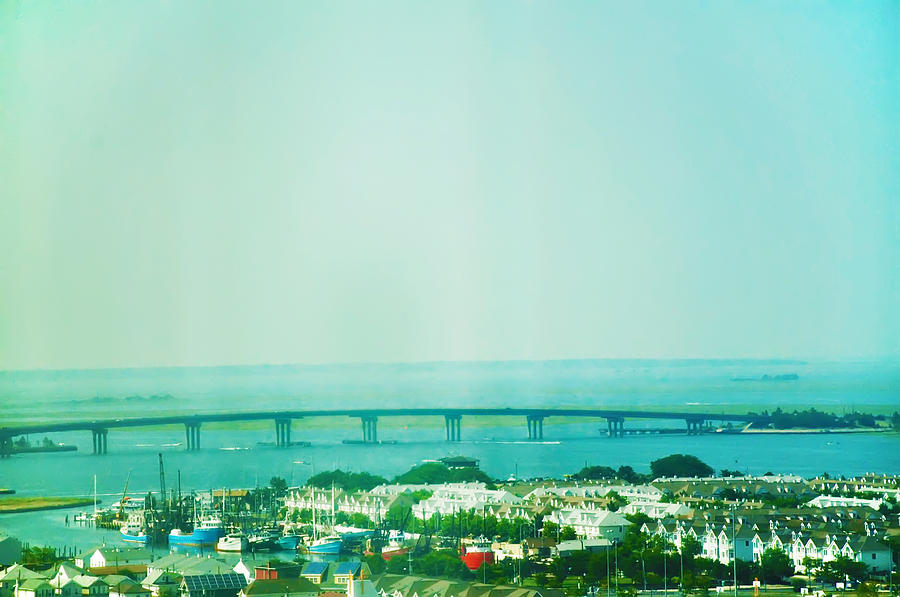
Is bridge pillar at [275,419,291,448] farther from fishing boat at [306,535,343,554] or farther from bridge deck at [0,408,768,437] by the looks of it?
fishing boat at [306,535,343,554]

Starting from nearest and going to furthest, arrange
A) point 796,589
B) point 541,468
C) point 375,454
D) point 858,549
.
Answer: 1. point 796,589
2. point 858,549
3. point 541,468
4. point 375,454

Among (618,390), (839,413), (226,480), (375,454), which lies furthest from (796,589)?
(618,390)

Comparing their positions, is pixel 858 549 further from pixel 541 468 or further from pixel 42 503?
pixel 541 468

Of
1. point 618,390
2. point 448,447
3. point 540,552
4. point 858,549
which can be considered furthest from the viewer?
point 618,390

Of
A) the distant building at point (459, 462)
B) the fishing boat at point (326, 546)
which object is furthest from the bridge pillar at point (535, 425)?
the fishing boat at point (326, 546)

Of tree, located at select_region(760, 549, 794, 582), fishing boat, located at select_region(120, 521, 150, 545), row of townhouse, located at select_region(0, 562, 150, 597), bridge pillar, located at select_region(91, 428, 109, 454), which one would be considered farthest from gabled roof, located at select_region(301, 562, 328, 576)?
bridge pillar, located at select_region(91, 428, 109, 454)

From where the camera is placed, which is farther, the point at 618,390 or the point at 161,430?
the point at 618,390
